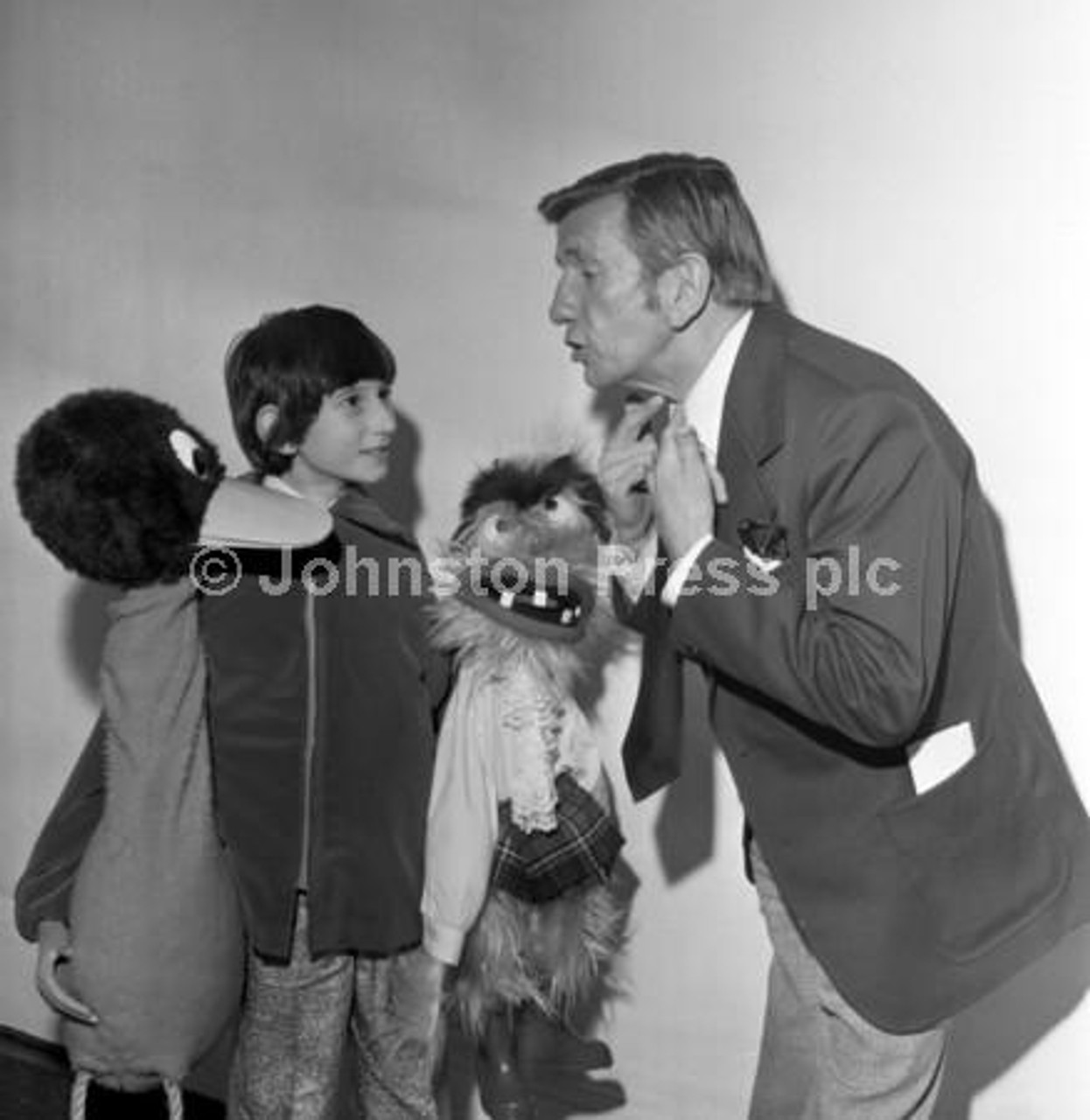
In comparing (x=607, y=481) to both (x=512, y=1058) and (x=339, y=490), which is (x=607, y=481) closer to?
(x=339, y=490)

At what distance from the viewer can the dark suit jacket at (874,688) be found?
1.47 metres

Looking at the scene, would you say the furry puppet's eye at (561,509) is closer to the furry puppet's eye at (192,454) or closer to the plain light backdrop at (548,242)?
the plain light backdrop at (548,242)

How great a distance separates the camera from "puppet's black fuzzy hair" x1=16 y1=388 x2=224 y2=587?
1772mm

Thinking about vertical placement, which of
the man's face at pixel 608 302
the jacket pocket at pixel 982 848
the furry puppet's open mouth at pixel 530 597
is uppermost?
the man's face at pixel 608 302

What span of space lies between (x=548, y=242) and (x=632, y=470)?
556 mm

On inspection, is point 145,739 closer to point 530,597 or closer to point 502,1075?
point 530,597

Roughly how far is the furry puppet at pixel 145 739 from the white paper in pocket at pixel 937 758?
673mm

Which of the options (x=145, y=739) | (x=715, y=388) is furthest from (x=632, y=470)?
(x=145, y=739)

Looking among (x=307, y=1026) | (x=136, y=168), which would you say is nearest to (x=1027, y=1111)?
(x=307, y=1026)

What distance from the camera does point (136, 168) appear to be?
8.66ft

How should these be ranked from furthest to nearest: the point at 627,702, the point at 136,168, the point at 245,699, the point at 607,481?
1. the point at 136,168
2. the point at 627,702
3. the point at 245,699
4. the point at 607,481

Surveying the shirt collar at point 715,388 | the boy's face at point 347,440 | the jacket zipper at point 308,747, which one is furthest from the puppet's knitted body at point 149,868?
the shirt collar at point 715,388

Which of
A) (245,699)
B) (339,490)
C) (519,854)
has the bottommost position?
(519,854)

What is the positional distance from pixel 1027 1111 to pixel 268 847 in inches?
35.7
